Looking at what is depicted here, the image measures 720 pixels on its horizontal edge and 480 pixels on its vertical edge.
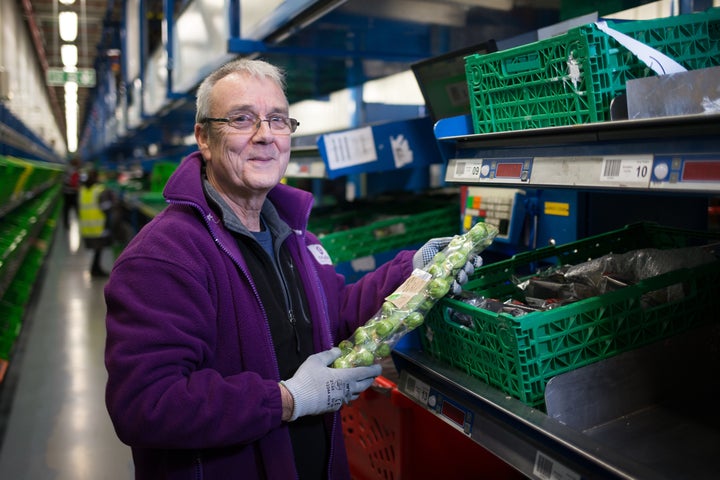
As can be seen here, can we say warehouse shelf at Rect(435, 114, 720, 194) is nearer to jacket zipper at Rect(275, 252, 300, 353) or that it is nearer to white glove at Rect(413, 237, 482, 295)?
white glove at Rect(413, 237, 482, 295)

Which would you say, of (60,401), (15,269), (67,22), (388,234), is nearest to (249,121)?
(388,234)

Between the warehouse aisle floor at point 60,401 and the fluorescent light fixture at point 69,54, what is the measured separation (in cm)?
1828

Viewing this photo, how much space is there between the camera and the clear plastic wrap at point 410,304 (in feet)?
5.29

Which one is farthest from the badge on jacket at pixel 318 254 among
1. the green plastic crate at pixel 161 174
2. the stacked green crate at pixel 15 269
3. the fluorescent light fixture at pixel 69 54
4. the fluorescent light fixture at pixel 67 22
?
the fluorescent light fixture at pixel 69 54

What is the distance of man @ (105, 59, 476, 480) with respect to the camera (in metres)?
1.36

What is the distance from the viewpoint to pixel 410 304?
1.62m

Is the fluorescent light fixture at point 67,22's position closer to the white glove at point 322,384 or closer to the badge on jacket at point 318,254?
the badge on jacket at point 318,254

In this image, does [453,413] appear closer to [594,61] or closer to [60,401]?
[594,61]

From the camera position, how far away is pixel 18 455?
359cm

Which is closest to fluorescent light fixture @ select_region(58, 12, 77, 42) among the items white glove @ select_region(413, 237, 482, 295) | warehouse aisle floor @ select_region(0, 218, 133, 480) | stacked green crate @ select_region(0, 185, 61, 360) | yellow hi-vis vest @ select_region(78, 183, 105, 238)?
yellow hi-vis vest @ select_region(78, 183, 105, 238)

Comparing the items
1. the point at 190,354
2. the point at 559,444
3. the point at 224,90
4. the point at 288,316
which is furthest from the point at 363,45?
the point at 559,444

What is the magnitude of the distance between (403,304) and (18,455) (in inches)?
122

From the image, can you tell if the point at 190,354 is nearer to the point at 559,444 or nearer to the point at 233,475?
the point at 233,475

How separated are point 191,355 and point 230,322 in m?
0.15
